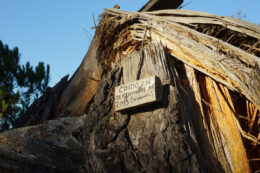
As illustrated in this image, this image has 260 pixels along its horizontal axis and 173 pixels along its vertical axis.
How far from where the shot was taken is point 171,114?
6.97ft

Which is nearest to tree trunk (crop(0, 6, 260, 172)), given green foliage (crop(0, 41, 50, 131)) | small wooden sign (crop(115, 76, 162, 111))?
small wooden sign (crop(115, 76, 162, 111))

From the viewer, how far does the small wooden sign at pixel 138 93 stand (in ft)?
7.06

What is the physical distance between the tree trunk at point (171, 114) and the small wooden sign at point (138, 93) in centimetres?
9

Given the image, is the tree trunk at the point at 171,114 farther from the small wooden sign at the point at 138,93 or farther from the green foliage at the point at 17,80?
the green foliage at the point at 17,80

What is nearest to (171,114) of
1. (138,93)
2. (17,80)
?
(138,93)

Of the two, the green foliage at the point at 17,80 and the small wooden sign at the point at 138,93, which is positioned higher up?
the green foliage at the point at 17,80

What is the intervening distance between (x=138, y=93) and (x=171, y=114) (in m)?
0.34

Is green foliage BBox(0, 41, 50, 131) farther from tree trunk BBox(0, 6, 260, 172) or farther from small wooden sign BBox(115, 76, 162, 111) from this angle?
small wooden sign BBox(115, 76, 162, 111)

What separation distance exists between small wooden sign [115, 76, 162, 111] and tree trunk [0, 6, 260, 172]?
0.30ft

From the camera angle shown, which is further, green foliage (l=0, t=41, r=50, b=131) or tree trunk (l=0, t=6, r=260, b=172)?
green foliage (l=0, t=41, r=50, b=131)

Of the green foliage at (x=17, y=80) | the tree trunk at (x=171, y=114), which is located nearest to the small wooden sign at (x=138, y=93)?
the tree trunk at (x=171, y=114)

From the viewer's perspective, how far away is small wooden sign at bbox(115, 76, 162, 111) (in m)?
2.15

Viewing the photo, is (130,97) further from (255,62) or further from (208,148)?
(255,62)

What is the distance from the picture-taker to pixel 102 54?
12.3 feet
